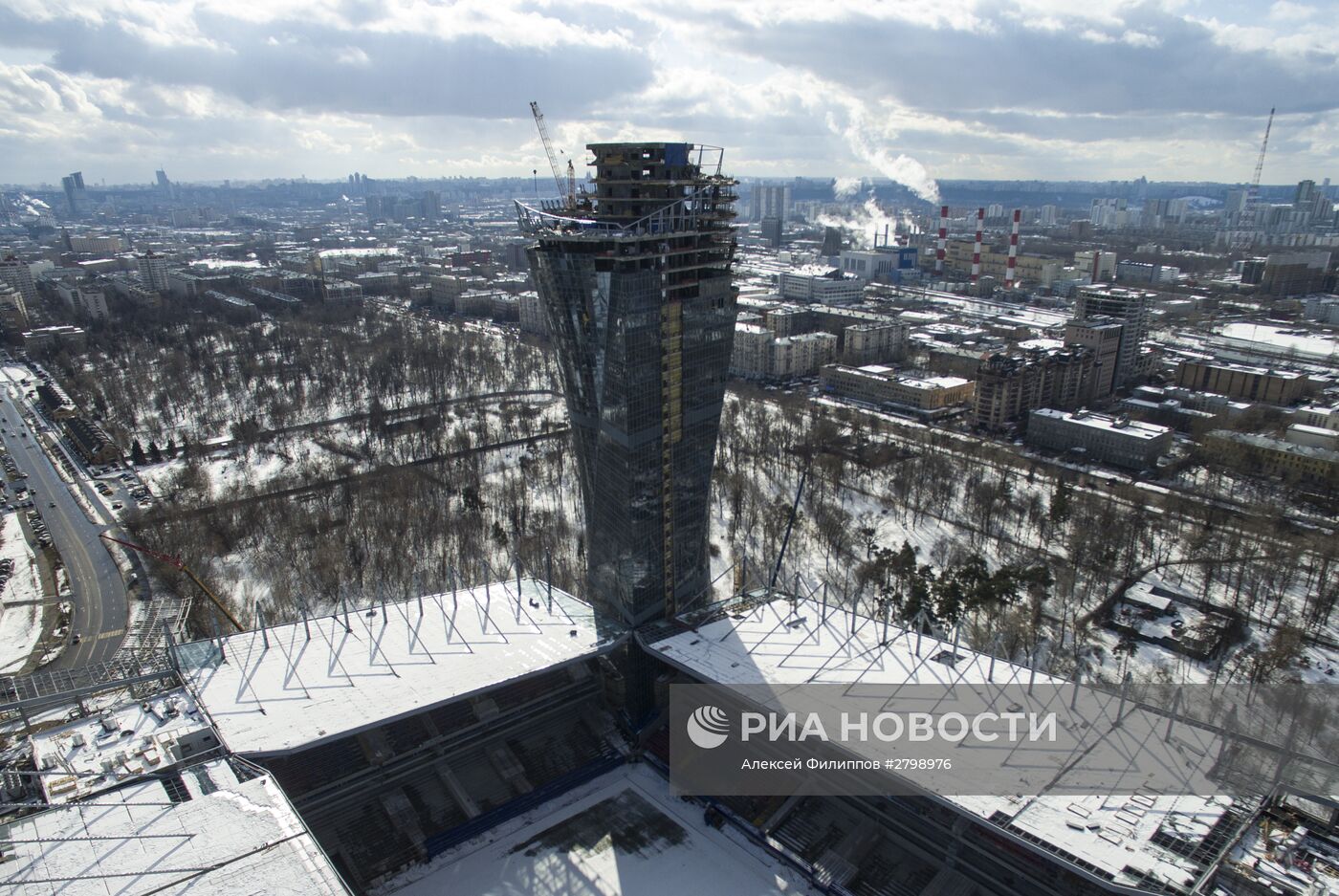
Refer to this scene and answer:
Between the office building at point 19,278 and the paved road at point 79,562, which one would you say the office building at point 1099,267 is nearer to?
the paved road at point 79,562

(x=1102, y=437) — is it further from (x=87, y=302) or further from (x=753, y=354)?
(x=87, y=302)

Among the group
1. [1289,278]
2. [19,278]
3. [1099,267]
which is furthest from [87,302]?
[1289,278]

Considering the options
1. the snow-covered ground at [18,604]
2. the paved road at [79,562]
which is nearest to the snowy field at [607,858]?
the paved road at [79,562]

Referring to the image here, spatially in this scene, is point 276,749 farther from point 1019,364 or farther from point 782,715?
point 1019,364

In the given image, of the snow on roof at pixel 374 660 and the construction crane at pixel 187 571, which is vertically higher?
the snow on roof at pixel 374 660

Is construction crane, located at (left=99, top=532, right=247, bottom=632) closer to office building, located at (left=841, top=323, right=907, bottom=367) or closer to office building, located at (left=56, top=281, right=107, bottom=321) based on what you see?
office building, located at (left=841, top=323, right=907, bottom=367)

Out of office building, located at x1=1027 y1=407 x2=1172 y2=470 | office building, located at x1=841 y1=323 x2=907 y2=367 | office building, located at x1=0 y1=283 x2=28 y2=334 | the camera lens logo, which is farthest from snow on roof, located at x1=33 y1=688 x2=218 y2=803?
office building, located at x1=0 y1=283 x2=28 y2=334

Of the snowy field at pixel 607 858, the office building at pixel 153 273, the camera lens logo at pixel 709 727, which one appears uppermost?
the office building at pixel 153 273
